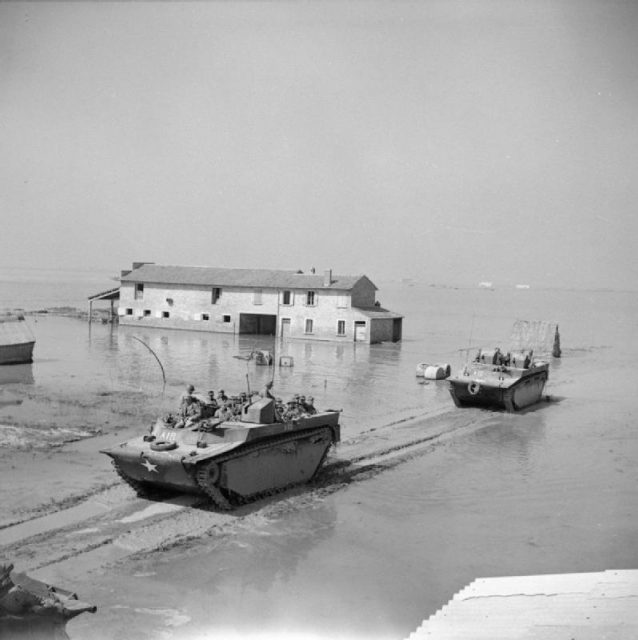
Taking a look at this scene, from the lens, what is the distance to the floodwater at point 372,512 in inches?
330

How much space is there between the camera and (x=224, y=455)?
37.0 feet

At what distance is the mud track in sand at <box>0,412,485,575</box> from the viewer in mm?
9391

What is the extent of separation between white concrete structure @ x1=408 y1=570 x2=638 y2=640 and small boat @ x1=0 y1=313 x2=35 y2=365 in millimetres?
21462

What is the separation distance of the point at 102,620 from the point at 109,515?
3.17 meters

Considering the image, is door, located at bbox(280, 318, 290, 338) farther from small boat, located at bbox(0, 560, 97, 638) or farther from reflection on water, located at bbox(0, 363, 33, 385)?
small boat, located at bbox(0, 560, 97, 638)

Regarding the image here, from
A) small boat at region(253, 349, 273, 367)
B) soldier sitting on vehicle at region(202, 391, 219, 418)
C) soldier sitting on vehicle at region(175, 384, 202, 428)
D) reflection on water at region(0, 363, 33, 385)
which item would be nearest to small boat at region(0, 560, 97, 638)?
soldier sitting on vehicle at region(175, 384, 202, 428)

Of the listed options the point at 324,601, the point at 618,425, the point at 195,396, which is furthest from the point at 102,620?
the point at 618,425

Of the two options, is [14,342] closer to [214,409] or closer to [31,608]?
[214,409]

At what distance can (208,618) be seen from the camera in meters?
8.09

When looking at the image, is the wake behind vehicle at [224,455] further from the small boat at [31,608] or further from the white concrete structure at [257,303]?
the white concrete structure at [257,303]

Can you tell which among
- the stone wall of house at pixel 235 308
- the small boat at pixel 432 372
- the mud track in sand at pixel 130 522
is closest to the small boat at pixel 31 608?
the mud track in sand at pixel 130 522

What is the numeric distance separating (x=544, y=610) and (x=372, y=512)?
5007 millimetres

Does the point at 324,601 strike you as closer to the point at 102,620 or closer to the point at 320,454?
the point at 102,620

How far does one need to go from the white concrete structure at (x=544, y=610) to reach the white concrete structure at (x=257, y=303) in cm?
2958
